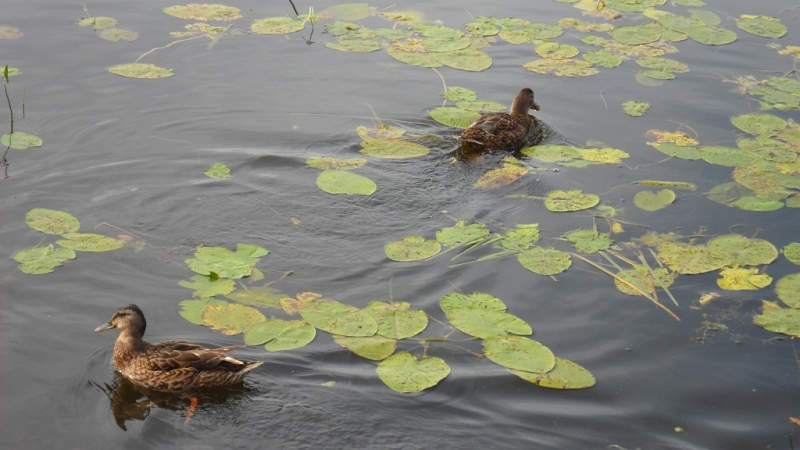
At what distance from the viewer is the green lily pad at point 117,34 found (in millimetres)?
10008

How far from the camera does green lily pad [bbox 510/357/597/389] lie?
5316 millimetres

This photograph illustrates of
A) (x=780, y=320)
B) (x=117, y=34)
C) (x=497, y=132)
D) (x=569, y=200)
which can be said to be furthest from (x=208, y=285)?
(x=117, y=34)

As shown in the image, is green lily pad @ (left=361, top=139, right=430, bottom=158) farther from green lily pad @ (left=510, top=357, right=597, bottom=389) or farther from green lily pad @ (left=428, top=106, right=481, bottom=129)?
green lily pad @ (left=510, top=357, right=597, bottom=389)

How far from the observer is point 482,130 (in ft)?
27.1

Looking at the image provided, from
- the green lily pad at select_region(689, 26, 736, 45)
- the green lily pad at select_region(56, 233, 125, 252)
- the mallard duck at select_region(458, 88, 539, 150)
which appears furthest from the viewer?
the green lily pad at select_region(689, 26, 736, 45)

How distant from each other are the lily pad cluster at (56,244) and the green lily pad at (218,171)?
1288 millimetres

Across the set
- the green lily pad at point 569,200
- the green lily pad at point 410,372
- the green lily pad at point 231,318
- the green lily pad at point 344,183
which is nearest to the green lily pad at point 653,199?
the green lily pad at point 569,200

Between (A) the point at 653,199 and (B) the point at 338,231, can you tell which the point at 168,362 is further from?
(A) the point at 653,199

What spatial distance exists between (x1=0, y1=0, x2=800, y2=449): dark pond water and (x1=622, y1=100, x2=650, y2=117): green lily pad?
0.10 meters

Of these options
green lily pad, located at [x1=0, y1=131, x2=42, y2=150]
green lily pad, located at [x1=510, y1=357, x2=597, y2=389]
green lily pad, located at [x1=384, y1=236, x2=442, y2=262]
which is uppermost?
green lily pad, located at [x1=0, y1=131, x2=42, y2=150]

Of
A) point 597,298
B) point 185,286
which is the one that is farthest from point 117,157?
point 597,298

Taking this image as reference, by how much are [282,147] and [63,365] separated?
3466 millimetres

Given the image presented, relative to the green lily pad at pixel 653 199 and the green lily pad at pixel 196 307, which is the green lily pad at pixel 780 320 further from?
the green lily pad at pixel 196 307

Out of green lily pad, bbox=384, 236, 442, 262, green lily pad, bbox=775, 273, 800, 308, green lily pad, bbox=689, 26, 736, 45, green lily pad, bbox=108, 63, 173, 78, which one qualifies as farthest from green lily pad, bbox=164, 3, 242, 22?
green lily pad, bbox=775, 273, 800, 308
